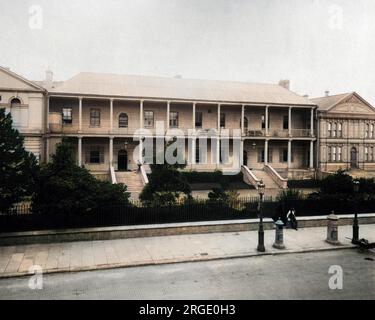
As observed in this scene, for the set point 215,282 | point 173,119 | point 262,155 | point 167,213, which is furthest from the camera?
point 262,155

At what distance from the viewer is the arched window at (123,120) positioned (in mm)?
31141

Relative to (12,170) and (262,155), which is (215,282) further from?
(262,155)

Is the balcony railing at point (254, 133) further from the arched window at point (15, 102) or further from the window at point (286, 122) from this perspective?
the arched window at point (15, 102)

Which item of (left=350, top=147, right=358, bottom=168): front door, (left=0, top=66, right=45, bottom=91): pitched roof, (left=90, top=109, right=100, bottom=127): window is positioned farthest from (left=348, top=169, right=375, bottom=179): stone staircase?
(left=0, top=66, right=45, bottom=91): pitched roof

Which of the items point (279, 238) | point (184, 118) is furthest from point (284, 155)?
point (279, 238)

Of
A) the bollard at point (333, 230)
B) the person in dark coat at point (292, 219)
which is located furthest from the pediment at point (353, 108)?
the bollard at point (333, 230)

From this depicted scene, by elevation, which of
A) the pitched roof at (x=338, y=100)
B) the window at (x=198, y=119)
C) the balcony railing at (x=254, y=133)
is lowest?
the balcony railing at (x=254, y=133)

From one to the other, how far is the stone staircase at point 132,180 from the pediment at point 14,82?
9.32 meters

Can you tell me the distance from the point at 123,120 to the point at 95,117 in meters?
2.48

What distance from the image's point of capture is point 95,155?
30.6 m

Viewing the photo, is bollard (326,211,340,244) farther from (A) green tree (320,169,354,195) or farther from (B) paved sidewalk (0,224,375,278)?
(A) green tree (320,169,354,195)

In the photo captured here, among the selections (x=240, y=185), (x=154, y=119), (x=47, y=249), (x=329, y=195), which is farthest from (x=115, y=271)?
(x=154, y=119)

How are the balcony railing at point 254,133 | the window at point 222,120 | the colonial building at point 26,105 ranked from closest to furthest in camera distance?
1. the colonial building at point 26,105
2. the balcony railing at point 254,133
3. the window at point 222,120

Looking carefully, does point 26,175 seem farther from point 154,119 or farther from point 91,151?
point 154,119
